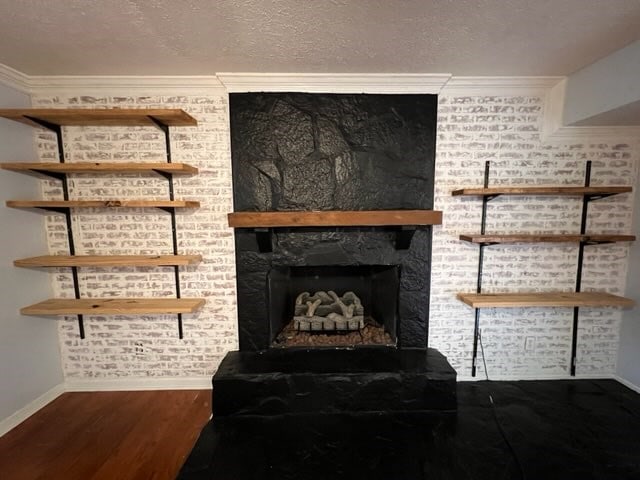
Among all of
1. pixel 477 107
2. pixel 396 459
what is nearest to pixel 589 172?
pixel 477 107

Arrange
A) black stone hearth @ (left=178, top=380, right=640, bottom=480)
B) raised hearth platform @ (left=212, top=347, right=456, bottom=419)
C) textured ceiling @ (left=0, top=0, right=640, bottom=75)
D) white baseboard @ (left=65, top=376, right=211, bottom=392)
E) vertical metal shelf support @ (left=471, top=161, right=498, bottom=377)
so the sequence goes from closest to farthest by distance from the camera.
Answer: textured ceiling @ (left=0, top=0, right=640, bottom=75) → black stone hearth @ (left=178, top=380, right=640, bottom=480) → raised hearth platform @ (left=212, top=347, right=456, bottom=419) → vertical metal shelf support @ (left=471, top=161, right=498, bottom=377) → white baseboard @ (left=65, top=376, right=211, bottom=392)

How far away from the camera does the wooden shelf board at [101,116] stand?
1743mm

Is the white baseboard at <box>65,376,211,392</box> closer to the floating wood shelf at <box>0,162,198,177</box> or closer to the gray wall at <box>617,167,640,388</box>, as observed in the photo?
the floating wood shelf at <box>0,162,198,177</box>

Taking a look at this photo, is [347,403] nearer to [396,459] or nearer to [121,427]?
[396,459]

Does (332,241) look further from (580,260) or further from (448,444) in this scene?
(580,260)

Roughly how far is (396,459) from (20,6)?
112 inches

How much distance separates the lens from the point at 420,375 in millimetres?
1898

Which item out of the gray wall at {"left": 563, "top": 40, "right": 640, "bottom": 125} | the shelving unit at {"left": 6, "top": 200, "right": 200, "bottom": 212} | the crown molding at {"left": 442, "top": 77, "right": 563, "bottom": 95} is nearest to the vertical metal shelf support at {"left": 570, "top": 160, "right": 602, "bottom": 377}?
the gray wall at {"left": 563, "top": 40, "right": 640, "bottom": 125}

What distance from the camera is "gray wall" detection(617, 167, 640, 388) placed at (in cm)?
212

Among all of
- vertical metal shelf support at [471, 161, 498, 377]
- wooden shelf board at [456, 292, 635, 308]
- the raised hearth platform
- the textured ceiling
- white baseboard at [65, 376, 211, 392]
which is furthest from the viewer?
white baseboard at [65, 376, 211, 392]

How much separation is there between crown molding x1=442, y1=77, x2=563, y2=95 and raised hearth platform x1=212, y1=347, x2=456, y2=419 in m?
1.97

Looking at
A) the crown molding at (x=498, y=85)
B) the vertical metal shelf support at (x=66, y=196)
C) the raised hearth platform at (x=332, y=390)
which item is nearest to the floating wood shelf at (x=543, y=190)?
the crown molding at (x=498, y=85)

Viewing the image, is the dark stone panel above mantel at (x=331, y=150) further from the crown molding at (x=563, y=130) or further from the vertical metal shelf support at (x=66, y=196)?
the vertical metal shelf support at (x=66, y=196)

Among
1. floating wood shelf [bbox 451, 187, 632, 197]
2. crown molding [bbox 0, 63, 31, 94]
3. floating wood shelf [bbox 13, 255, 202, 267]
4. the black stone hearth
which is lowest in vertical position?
the black stone hearth
